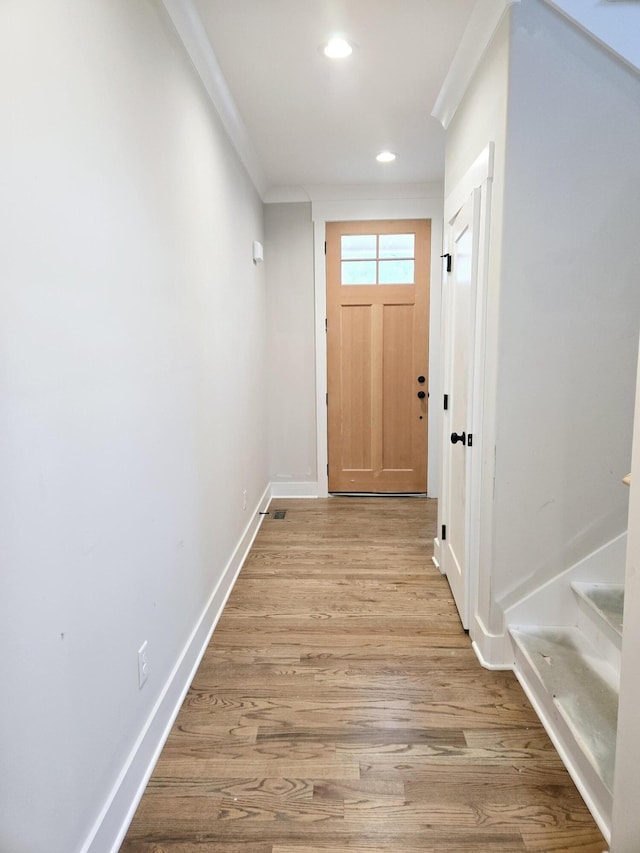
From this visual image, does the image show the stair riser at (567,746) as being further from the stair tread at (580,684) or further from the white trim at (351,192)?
the white trim at (351,192)

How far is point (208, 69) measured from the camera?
2266mm

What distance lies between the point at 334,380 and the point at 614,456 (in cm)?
273

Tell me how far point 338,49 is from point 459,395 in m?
1.61

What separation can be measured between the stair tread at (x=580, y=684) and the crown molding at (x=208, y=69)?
8.78 ft

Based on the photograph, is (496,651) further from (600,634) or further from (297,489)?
(297,489)

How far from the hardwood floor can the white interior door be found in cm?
25

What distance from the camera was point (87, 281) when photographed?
1266 millimetres

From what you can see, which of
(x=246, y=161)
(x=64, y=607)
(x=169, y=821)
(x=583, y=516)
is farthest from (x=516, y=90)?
(x=169, y=821)

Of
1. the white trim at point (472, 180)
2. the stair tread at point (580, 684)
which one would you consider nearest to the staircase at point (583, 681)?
the stair tread at point (580, 684)

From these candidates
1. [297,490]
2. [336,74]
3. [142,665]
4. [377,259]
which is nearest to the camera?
[142,665]

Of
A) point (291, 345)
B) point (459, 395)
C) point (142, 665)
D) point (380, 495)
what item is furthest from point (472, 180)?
point (380, 495)

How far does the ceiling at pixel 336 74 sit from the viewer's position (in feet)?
6.54

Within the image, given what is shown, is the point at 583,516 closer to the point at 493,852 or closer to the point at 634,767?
the point at 634,767

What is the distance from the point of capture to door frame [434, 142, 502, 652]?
6.83 ft
